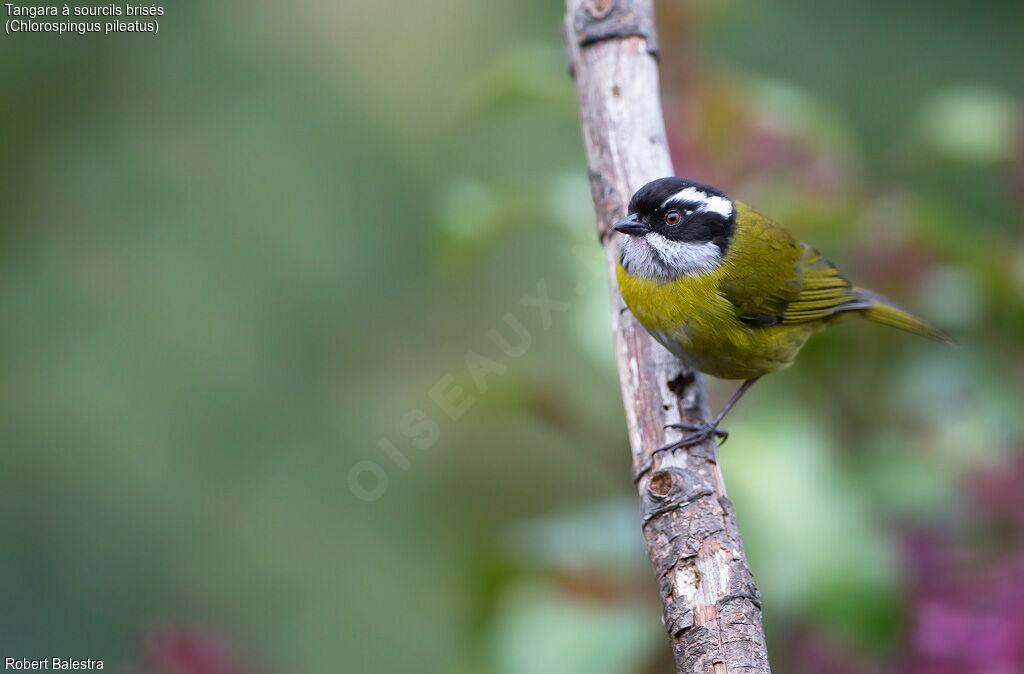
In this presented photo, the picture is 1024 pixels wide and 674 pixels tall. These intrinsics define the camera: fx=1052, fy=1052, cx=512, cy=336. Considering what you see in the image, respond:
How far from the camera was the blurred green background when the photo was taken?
304 centimetres

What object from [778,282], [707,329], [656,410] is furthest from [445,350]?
[656,410]

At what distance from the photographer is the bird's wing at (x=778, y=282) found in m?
3.19

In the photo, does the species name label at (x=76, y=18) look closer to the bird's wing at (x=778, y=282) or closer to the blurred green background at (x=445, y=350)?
the blurred green background at (x=445, y=350)

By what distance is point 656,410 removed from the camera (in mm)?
2635

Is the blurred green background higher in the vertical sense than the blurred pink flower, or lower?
higher

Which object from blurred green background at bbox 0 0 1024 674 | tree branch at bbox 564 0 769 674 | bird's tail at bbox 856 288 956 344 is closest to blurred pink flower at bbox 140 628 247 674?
blurred green background at bbox 0 0 1024 674

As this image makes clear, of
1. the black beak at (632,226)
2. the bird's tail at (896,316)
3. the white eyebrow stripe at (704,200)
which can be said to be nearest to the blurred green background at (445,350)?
the bird's tail at (896,316)

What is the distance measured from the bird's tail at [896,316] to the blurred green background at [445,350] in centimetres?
11

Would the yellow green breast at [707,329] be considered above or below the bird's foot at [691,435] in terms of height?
above

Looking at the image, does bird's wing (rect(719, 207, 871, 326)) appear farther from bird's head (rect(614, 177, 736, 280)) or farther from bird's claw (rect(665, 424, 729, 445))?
Answer: bird's claw (rect(665, 424, 729, 445))

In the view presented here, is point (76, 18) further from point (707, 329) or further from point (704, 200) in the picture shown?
point (707, 329)

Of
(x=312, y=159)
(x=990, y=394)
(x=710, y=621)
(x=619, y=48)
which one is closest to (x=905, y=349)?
(x=990, y=394)

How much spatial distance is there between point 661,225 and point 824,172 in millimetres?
886

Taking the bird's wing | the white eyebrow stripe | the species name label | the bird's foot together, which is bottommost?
the bird's foot
